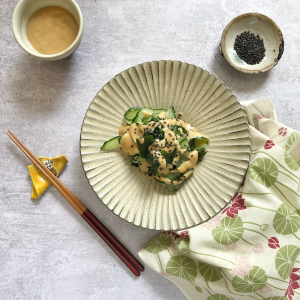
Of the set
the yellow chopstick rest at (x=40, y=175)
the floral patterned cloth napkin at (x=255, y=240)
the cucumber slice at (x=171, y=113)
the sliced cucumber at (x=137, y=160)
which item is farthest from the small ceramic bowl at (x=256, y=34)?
the yellow chopstick rest at (x=40, y=175)

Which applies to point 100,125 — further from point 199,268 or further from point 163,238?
point 199,268

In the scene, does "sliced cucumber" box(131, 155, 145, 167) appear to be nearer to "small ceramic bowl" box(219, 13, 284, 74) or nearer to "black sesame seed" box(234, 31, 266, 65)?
"small ceramic bowl" box(219, 13, 284, 74)

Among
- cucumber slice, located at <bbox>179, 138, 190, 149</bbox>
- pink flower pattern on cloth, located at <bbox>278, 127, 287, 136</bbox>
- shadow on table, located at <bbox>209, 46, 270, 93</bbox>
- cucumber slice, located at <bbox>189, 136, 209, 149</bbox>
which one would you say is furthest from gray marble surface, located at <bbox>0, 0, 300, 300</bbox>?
cucumber slice, located at <bbox>179, 138, 190, 149</bbox>

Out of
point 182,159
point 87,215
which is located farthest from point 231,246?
point 87,215

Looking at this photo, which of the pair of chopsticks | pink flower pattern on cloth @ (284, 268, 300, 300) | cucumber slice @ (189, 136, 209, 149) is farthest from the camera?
the pair of chopsticks

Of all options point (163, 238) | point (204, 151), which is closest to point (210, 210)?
point (204, 151)

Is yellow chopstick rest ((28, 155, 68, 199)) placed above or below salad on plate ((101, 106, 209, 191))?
below

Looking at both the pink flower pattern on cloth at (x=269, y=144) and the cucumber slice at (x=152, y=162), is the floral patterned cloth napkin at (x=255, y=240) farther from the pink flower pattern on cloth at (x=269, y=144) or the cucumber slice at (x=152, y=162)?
the cucumber slice at (x=152, y=162)
